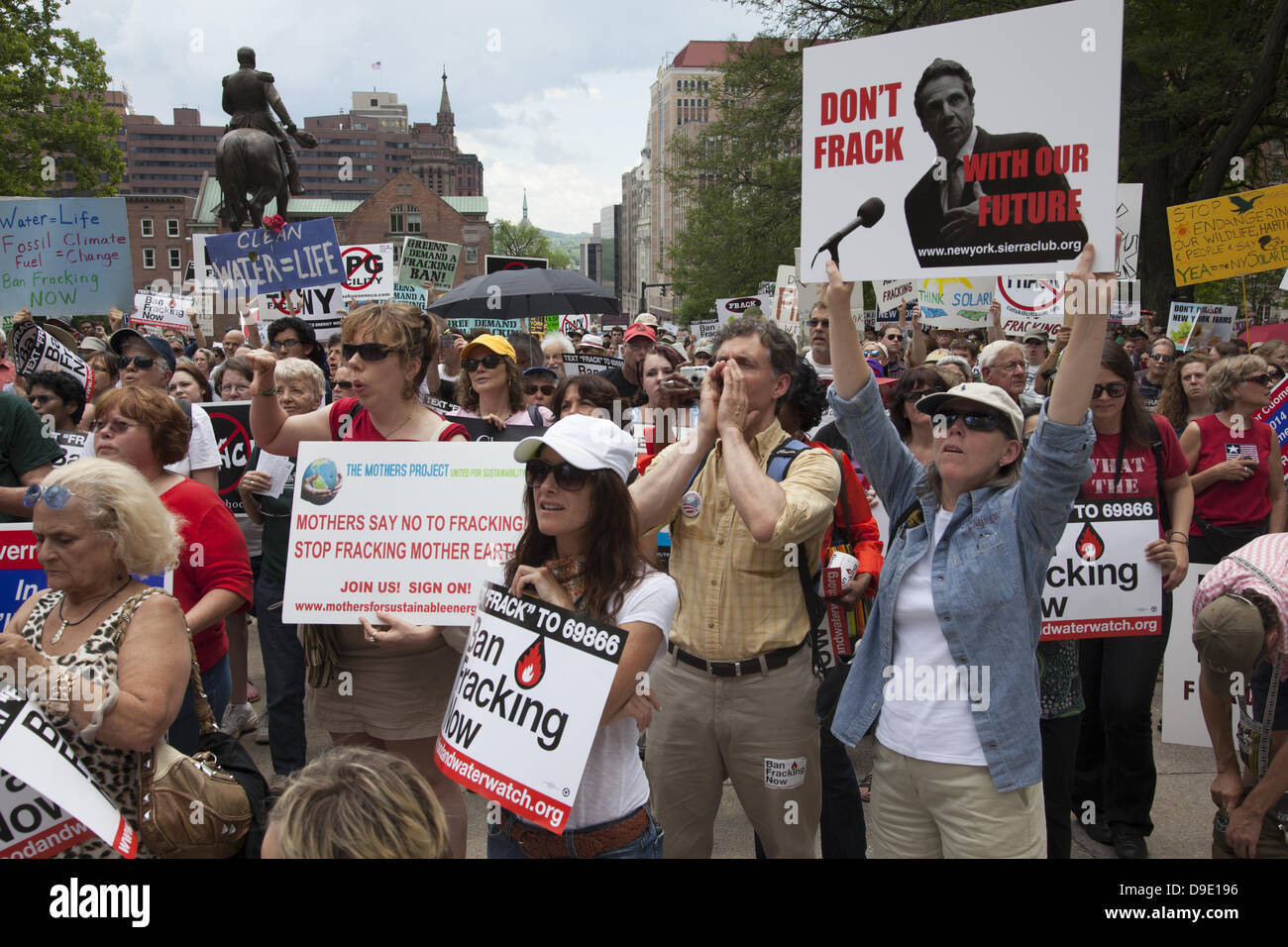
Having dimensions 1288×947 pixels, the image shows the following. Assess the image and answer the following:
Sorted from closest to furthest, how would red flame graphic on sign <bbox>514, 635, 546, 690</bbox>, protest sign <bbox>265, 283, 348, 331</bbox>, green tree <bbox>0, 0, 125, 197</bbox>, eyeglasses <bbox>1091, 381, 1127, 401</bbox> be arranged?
red flame graphic on sign <bbox>514, 635, 546, 690</bbox> < eyeglasses <bbox>1091, 381, 1127, 401</bbox> < protest sign <bbox>265, 283, 348, 331</bbox> < green tree <bbox>0, 0, 125, 197</bbox>

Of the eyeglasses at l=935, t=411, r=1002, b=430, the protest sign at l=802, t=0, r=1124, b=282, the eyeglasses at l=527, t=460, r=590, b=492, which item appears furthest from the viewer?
the protest sign at l=802, t=0, r=1124, b=282

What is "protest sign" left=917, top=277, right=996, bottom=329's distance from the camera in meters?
11.8

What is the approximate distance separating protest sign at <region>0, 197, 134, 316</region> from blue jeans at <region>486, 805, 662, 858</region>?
6443mm

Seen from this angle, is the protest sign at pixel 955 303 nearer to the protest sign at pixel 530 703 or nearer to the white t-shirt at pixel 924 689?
the white t-shirt at pixel 924 689

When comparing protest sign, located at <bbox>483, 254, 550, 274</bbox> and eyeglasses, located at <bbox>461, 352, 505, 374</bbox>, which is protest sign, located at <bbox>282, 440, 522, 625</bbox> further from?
protest sign, located at <bbox>483, 254, 550, 274</bbox>

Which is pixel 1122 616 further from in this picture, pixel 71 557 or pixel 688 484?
pixel 71 557

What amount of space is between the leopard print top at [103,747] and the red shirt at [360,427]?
1.31 meters

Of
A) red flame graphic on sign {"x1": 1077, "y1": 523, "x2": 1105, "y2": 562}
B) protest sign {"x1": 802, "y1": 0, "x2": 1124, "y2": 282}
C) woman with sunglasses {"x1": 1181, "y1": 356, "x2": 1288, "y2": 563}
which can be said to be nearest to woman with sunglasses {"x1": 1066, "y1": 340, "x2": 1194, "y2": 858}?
red flame graphic on sign {"x1": 1077, "y1": 523, "x2": 1105, "y2": 562}

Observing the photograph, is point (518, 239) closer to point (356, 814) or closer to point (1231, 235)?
point (1231, 235)

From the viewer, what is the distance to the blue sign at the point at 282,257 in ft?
27.5

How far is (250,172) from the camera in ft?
34.1

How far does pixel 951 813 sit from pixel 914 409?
213 centimetres

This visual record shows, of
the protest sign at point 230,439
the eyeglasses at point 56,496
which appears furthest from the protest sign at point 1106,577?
the protest sign at point 230,439

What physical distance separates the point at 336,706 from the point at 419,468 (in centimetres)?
87
